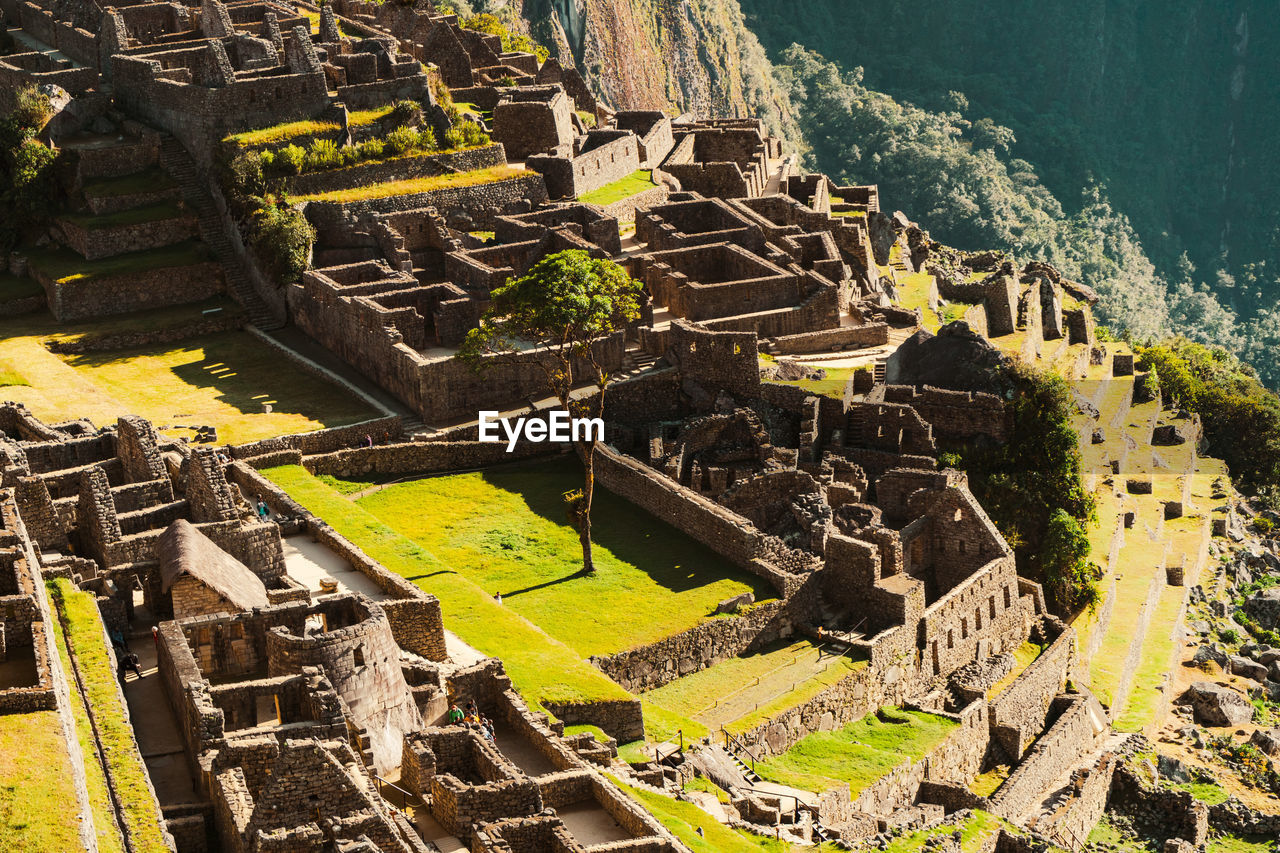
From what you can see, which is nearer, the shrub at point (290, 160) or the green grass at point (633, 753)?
the green grass at point (633, 753)

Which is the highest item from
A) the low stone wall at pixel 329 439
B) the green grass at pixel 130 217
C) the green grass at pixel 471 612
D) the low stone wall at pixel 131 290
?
the green grass at pixel 130 217

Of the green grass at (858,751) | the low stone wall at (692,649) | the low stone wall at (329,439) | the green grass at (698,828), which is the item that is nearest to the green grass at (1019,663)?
the green grass at (858,751)

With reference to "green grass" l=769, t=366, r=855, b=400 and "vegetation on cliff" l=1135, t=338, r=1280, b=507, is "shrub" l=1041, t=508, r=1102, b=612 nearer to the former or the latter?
"green grass" l=769, t=366, r=855, b=400

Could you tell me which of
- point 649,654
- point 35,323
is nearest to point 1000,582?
point 649,654

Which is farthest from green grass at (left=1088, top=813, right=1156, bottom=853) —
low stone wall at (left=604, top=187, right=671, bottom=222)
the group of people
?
low stone wall at (left=604, top=187, right=671, bottom=222)

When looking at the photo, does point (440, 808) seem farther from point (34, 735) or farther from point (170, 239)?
point (170, 239)

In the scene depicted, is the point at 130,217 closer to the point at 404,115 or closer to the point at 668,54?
the point at 404,115

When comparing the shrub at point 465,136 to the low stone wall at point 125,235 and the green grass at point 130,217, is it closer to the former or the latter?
the low stone wall at point 125,235
